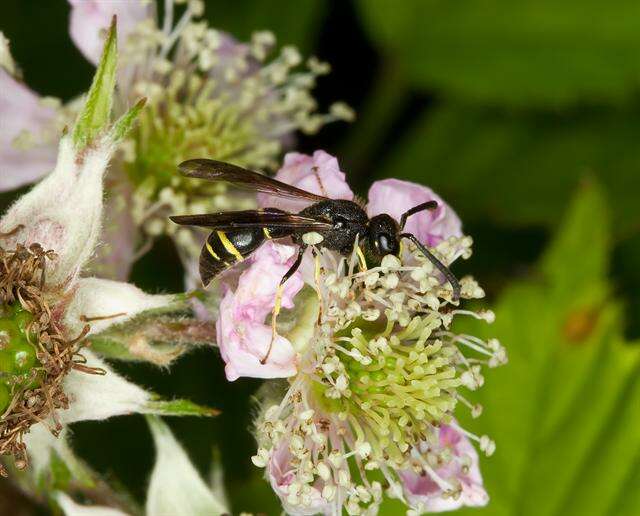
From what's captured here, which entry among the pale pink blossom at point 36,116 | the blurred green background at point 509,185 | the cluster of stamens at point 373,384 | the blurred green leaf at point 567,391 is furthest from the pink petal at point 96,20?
the blurred green leaf at point 567,391

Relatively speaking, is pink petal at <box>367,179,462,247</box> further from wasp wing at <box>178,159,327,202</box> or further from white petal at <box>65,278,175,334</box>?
white petal at <box>65,278,175,334</box>

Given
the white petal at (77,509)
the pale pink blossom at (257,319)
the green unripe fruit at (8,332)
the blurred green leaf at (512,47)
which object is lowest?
the white petal at (77,509)

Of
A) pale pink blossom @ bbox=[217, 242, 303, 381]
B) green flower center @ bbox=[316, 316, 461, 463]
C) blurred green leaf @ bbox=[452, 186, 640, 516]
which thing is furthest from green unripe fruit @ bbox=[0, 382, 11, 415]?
blurred green leaf @ bbox=[452, 186, 640, 516]

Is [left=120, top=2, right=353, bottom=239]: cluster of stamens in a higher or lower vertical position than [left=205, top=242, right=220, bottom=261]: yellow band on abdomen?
higher

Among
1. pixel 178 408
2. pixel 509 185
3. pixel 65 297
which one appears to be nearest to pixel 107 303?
pixel 65 297

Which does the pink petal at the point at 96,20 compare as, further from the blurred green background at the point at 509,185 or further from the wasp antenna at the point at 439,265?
the wasp antenna at the point at 439,265

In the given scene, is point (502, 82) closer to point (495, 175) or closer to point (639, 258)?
point (495, 175)
